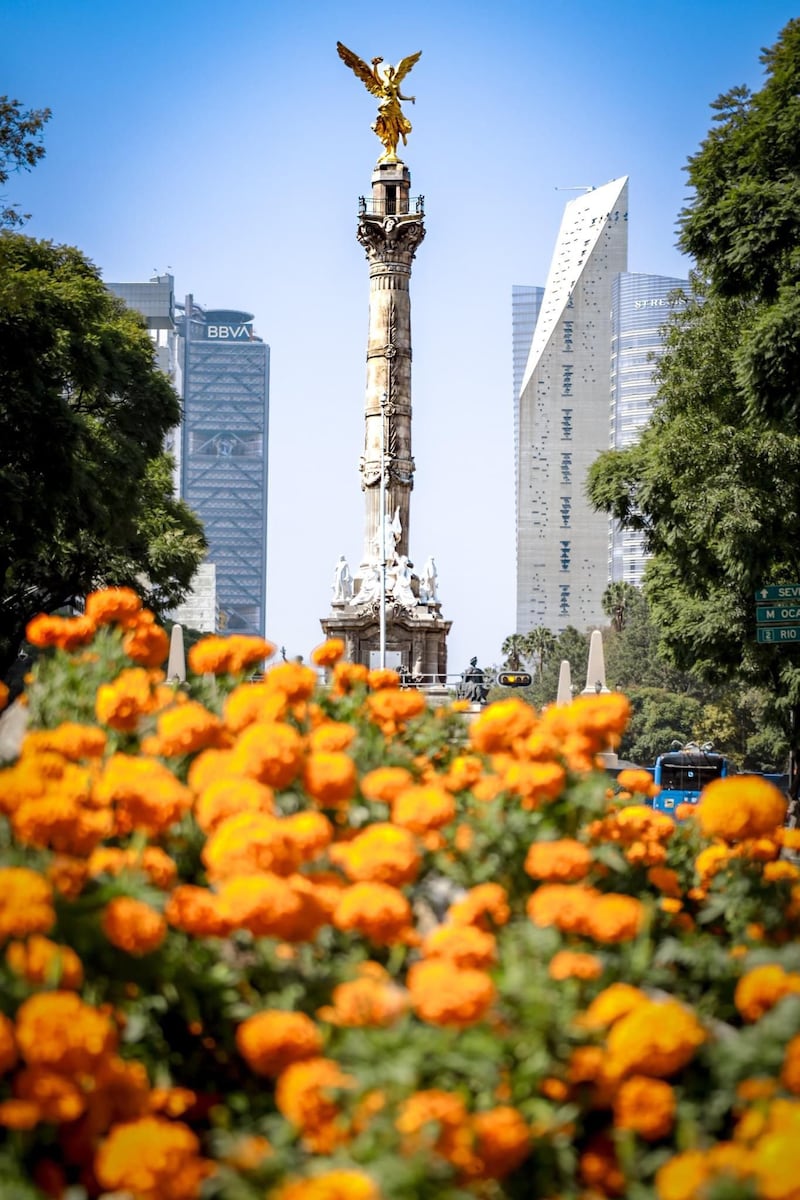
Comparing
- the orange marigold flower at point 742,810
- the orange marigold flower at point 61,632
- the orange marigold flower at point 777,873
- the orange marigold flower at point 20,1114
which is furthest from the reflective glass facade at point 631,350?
the orange marigold flower at point 20,1114

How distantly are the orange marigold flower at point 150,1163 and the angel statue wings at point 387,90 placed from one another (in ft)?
211

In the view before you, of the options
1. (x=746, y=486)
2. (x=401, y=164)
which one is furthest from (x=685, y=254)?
(x=401, y=164)

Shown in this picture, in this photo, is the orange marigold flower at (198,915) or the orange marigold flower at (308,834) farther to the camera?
the orange marigold flower at (308,834)

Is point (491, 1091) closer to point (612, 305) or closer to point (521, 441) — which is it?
point (521, 441)

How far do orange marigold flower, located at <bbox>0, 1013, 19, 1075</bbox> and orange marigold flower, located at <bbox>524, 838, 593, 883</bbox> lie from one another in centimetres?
210

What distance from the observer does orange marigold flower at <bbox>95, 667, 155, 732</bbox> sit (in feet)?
22.9

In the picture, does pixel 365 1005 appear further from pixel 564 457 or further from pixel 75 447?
pixel 564 457

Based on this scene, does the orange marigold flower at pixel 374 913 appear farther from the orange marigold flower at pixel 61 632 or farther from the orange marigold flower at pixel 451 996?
the orange marigold flower at pixel 61 632

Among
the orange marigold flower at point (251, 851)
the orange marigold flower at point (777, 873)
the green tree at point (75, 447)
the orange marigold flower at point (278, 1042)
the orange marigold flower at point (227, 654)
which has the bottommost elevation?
the orange marigold flower at point (278, 1042)

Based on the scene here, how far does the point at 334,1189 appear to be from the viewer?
417cm

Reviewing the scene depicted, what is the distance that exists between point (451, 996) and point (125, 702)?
2.72 metres

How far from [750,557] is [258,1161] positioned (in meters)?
23.5

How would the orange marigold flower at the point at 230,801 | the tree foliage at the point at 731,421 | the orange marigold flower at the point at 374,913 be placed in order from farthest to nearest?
1. the tree foliage at the point at 731,421
2. the orange marigold flower at the point at 230,801
3. the orange marigold flower at the point at 374,913

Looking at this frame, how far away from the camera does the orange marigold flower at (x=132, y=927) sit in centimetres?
505
